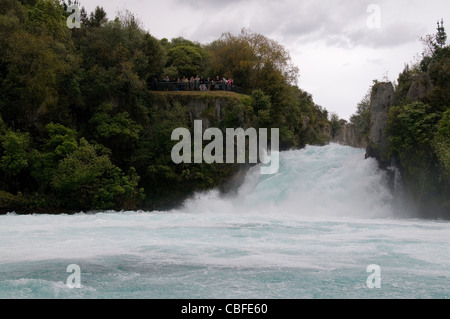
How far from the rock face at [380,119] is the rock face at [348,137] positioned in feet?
206

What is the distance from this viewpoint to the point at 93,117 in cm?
3897

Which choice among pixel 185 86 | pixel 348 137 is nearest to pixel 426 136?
pixel 185 86

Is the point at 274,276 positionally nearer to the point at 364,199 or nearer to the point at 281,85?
the point at 364,199

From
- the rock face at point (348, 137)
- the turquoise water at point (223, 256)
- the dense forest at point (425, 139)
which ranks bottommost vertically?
A: the turquoise water at point (223, 256)

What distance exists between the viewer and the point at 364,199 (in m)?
35.8

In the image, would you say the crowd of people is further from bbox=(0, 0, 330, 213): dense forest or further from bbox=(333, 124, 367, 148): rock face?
bbox=(333, 124, 367, 148): rock face

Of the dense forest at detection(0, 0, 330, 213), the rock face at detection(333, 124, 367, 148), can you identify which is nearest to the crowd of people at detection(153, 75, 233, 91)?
the dense forest at detection(0, 0, 330, 213)

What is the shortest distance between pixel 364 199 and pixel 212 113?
12.8 meters

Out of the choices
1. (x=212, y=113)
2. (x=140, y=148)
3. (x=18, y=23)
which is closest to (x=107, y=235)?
(x=140, y=148)

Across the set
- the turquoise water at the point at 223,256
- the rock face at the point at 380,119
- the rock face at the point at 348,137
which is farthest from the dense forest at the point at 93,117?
the rock face at the point at 348,137

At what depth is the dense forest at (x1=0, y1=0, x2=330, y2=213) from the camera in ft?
114

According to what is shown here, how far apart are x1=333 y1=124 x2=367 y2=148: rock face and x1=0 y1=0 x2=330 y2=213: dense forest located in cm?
5871

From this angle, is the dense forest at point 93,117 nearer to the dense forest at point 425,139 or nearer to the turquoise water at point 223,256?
the turquoise water at point 223,256

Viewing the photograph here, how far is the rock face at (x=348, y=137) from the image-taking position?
102 metres
